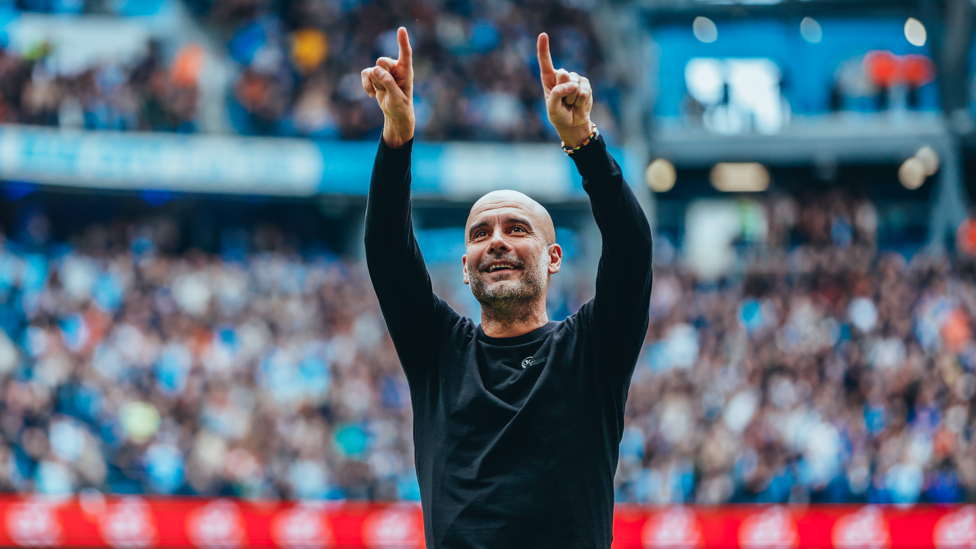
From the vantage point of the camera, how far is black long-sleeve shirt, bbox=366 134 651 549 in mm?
2484

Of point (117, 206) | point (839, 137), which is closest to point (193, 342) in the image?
point (117, 206)

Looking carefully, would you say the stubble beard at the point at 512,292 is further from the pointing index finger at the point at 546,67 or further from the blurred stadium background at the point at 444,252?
the blurred stadium background at the point at 444,252

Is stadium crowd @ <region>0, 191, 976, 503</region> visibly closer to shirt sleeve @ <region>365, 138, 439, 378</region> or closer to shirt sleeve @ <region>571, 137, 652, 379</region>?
shirt sleeve @ <region>365, 138, 439, 378</region>

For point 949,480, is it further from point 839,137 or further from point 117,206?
point 117,206

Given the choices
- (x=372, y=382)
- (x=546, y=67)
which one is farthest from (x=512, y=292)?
(x=372, y=382)

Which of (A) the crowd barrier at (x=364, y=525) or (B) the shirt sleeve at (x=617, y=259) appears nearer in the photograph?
(B) the shirt sleeve at (x=617, y=259)

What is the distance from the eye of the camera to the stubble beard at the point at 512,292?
2721 millimetres

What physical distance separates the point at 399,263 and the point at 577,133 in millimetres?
682

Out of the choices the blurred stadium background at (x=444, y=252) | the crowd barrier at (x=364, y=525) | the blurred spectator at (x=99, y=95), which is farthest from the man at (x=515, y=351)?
the blurred spectator at (x=99, y=95)

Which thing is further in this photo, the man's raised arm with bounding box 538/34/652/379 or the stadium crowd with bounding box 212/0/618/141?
the stadium crowd with bounding box 212/0/618/141

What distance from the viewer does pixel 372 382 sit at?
14109 millimetres

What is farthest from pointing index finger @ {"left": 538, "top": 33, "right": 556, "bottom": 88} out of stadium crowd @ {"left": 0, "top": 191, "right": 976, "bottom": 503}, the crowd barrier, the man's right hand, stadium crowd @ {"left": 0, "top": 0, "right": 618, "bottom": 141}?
stadium crowd @ {"left": 0, "top": 0, "right": 618, "bottom": 141}

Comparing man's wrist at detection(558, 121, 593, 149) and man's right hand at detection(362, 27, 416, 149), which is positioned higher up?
man's right hand at detection(362, 27, 416, 149)

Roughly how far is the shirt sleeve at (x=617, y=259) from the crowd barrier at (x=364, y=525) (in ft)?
29.5
